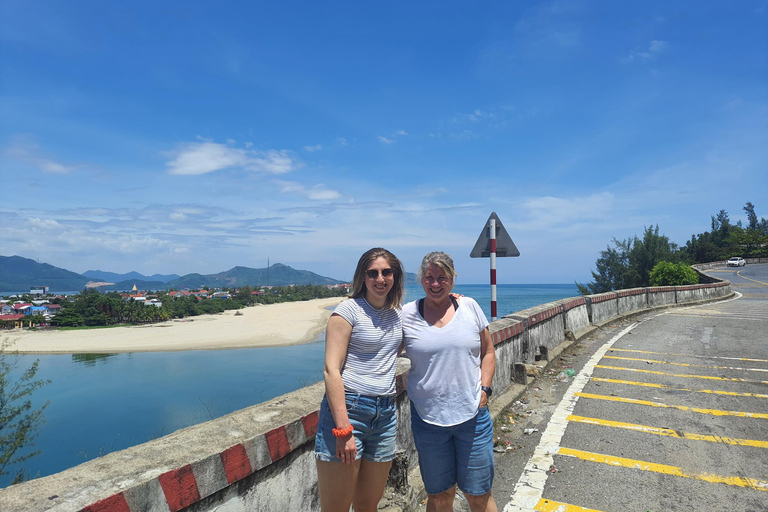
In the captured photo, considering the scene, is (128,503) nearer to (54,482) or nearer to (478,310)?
(54,482)

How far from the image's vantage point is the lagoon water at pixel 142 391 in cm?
2530

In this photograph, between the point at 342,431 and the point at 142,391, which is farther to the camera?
the point at 142,391

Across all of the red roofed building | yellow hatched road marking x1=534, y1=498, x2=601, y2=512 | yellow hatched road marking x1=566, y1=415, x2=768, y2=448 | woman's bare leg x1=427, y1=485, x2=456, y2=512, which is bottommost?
the red roofed building

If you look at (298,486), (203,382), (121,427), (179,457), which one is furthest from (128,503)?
(203,382)

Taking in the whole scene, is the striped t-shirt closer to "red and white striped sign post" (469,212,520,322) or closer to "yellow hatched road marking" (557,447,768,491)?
"yellow hatched road marking" (557,447,768,491)

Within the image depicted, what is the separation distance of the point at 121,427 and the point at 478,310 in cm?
3079

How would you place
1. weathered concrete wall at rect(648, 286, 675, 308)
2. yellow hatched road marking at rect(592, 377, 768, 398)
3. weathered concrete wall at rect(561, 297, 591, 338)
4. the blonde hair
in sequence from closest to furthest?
the blonde hair
yellow hatched road marking at rect(592, 377, 768, 398)
weathered concrete wall at rect(561, 297, 591, 338)
weathered concrete wall at rect(648, 286, 675, 308)

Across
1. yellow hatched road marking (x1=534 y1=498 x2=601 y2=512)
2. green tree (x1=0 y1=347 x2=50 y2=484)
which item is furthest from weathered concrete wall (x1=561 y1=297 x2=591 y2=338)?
green tree (x1=0 y1=347 x2=50 y2=484)

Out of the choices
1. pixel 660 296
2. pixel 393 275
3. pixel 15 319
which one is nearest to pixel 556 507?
pixel 393 275

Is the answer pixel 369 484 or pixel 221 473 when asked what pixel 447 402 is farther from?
pixel 221 473

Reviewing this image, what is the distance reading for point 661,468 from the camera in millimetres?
3961

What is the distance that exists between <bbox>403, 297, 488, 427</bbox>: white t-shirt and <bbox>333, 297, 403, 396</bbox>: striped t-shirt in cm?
22

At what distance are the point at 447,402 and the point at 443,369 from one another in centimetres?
18

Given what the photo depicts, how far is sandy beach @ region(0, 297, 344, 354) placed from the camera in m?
53.8
